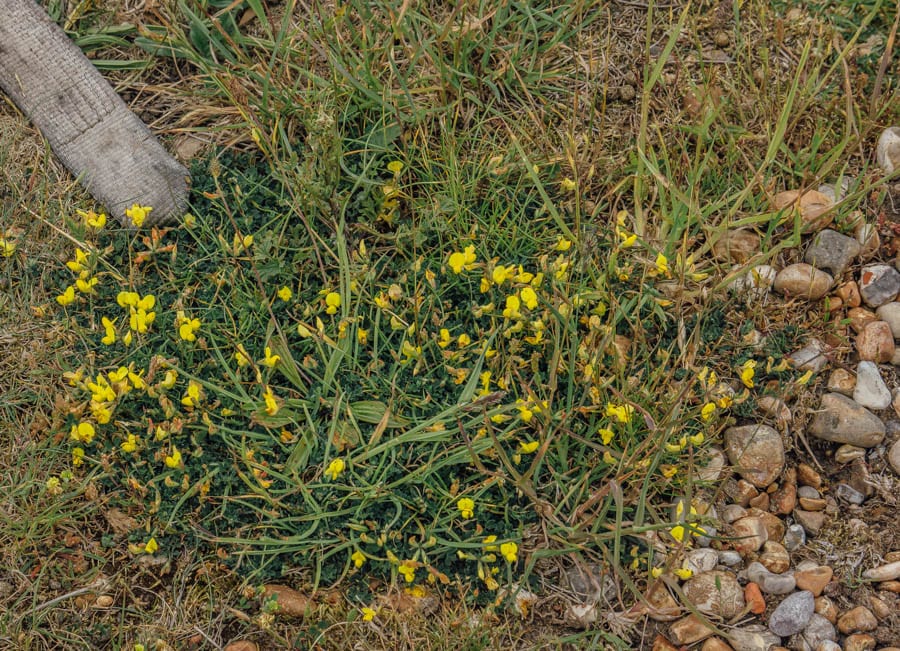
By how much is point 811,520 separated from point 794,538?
0.08 m

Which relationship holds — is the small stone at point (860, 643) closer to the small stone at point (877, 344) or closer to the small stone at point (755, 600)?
→ the small stone at point (755, 600)

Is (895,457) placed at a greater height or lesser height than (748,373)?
lesser

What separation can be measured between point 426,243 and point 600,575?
1.30 metres

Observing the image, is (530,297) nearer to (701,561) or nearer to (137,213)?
(701,561)

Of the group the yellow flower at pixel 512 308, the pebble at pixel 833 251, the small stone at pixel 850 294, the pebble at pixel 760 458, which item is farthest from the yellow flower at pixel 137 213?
the small stone at pixel 850 294

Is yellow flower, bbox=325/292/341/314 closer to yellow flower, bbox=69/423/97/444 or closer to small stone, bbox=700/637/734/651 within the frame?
yellow flower, bbox=69/423/97/444

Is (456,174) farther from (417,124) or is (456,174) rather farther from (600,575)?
(600,575)

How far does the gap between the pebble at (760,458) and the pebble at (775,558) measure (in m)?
0.21

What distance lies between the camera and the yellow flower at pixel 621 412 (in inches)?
104

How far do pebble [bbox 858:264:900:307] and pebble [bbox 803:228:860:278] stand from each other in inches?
3.4

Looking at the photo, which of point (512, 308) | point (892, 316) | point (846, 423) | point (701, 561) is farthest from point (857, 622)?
point (512, 308)

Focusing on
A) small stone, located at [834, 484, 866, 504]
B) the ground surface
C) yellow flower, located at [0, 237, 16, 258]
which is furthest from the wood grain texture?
small stone, located at [834, 484, 866, 504]

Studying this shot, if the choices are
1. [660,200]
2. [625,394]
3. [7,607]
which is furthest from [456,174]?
[7,607]

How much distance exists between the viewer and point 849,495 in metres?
2.82
